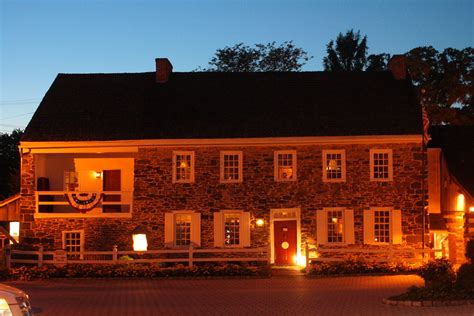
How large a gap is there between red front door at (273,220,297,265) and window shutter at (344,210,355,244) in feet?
6.34

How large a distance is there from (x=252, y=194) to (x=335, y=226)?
3.33 metres

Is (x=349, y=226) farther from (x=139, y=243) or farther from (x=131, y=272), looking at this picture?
(x=131, y=272)

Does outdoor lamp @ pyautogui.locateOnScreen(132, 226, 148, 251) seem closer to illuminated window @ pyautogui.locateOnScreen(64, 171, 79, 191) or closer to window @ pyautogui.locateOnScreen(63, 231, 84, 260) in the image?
window @ pyautogui.locateOnScreen(63, 231, 84, 260)

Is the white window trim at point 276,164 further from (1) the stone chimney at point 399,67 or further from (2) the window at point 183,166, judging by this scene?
(1) the stone chimney at point 399,67

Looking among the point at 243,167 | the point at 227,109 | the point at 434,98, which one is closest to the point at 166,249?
the point at 243,167

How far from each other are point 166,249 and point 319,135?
7099 mm

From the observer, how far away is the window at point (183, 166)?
1151 inches

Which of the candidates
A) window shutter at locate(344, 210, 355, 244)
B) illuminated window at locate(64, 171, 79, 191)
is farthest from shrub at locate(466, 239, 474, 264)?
illuminated window at locate(64, 171, 79, 191)

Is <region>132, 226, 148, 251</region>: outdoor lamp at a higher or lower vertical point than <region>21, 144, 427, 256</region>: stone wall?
lower

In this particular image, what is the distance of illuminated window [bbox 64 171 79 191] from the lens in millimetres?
30672

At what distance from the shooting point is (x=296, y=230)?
28953mm

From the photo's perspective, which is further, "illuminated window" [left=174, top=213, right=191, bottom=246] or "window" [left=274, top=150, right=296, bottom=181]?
"illuminated window" [left=174, top=213, right=191, bottom=246]

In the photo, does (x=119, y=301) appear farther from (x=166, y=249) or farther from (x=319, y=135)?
(x=319, y=135)

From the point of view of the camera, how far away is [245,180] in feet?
95.4
